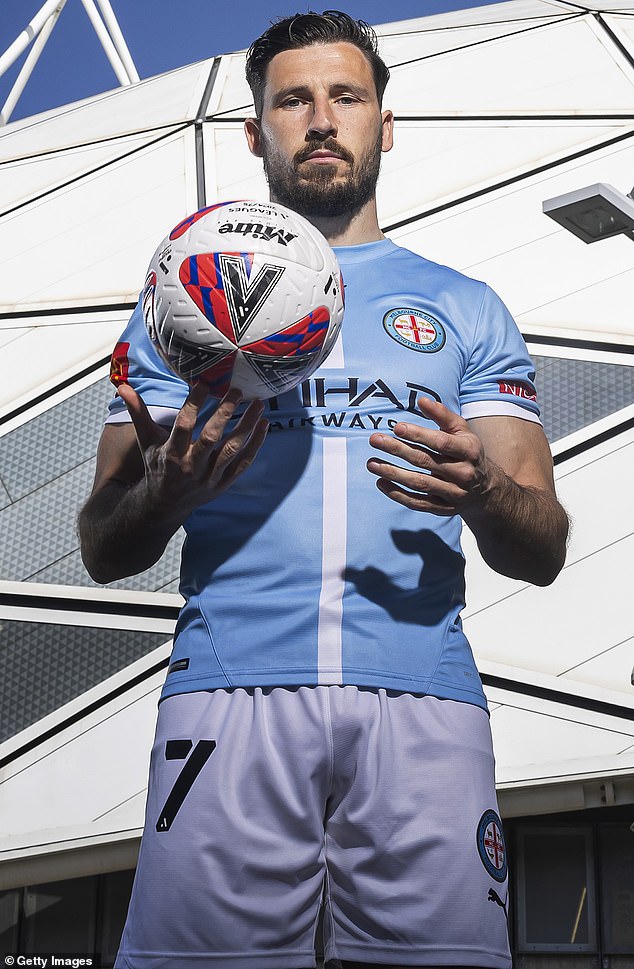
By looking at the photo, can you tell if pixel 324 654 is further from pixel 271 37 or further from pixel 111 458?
pixel 271 37

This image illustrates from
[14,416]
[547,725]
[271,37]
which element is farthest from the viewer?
[14,416]

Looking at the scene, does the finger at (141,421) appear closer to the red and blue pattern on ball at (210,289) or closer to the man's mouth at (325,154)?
the red and blue pattern on ball at (210,289)

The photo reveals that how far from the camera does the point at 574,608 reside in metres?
4.36

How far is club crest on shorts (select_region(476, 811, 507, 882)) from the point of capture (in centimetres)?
157

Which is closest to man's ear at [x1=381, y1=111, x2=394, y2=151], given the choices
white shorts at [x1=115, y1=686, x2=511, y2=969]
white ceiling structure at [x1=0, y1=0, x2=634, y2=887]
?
white shorts at [x1=115, y1=686, x2=511, y2=969]

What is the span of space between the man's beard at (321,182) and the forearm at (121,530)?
67 centimetres

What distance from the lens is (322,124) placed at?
193 centimetres

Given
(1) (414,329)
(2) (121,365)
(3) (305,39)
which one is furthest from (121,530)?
(3) (305,39)

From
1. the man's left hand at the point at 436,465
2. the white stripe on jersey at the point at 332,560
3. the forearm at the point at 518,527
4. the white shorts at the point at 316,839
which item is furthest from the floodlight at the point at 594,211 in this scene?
the white shorts at the point at 316,839

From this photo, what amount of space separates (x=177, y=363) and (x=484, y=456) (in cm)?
52

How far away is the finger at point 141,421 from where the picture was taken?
1.63 meters

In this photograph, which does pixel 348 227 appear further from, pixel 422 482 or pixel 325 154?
pixel 422 482

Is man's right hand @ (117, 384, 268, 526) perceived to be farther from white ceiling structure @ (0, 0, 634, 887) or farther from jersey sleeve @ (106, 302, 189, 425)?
white ceiling structure @ (0, 0, 634, 887)

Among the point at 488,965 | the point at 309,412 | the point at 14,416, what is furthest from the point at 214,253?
the point at 14,416
